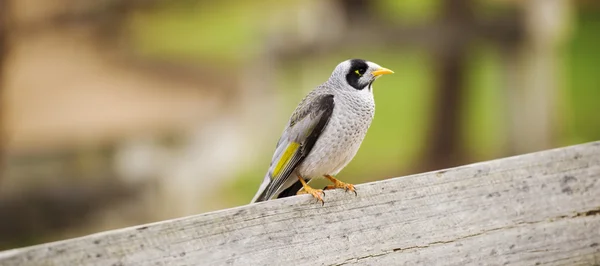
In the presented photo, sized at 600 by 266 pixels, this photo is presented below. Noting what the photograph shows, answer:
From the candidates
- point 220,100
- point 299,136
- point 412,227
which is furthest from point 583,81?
point 412,227

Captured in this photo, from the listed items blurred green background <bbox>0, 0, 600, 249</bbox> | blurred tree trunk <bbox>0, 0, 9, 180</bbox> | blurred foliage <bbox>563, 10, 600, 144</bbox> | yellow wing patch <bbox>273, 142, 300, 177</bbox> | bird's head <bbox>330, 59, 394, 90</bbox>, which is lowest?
blurred foliage <bbox>563, 10, 600, 144</bbox>

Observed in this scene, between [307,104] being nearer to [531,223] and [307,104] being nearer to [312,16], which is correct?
[531,223]

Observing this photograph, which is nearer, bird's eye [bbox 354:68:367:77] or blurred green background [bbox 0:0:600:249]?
bird's eye [bbox 354:68:367:77]

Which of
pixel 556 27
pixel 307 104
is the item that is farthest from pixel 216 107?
pixel 307 104

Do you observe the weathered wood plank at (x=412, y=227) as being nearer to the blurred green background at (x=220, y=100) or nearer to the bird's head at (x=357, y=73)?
the bird's head at (x=357, y=73)

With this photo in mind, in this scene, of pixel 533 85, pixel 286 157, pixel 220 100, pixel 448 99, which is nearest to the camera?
pixel 286 157

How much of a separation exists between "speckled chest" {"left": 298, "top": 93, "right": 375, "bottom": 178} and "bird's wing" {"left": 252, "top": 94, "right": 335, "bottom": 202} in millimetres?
22

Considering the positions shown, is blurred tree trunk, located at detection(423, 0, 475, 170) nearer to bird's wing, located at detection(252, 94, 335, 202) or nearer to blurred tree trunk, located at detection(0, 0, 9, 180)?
blurred tree trunk, located at detection(0, 0, 9, 180)

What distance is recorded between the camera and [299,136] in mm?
3035

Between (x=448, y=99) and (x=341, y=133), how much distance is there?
15.0ft

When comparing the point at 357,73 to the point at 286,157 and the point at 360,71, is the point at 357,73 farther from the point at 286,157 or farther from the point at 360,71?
the point at 286,157

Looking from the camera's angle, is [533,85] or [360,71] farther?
[533,85]

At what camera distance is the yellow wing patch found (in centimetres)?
297

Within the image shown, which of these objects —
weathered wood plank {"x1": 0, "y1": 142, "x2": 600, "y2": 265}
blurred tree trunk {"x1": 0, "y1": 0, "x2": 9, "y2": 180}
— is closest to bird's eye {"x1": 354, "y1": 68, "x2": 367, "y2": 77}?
weathered wood plank {"x1": 0, "y1": 142, "x2": 600, "y2": 265}
